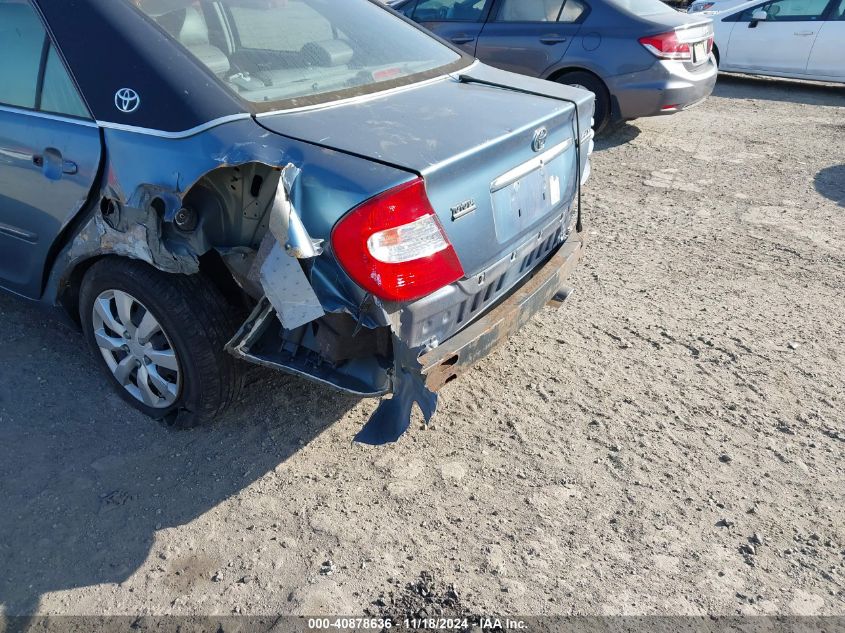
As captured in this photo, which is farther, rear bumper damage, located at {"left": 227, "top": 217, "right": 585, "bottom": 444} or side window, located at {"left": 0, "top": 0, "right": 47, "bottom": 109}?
side window, located at {"left": 0, "top": 0, "right": 47, "bottom": 109}

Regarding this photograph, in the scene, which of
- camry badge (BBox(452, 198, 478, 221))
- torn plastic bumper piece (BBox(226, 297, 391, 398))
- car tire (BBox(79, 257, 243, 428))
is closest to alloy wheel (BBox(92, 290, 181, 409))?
car tire (BBox(79, 257, 243, 428))

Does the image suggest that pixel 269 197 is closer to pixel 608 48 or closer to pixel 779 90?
pixel 608 48

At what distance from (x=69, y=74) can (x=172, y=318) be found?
1053 millimetres

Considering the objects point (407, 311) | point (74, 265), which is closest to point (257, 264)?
point (407, 311)

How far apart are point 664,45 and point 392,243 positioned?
5.48 m

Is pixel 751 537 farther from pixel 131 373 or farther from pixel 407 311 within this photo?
pixel 131 373

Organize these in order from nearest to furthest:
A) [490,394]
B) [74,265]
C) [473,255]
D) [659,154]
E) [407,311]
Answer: [407,311] < [473,255] < [74,265] < [490,394] < [659,154]

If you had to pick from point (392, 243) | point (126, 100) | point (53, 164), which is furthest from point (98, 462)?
point (392, 243)

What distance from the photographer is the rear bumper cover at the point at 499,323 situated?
2498 millimetres

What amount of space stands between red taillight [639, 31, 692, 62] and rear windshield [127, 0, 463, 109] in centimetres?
382

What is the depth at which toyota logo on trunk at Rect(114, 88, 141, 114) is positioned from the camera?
2.66 metres

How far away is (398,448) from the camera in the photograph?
10.2 feet

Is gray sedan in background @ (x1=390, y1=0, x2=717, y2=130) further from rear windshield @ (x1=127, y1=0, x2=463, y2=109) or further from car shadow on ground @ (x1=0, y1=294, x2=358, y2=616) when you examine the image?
car shadow on ground @ (x1=0, y1=294, x2=358, y2=616)

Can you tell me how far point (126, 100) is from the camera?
2689 millimetres
